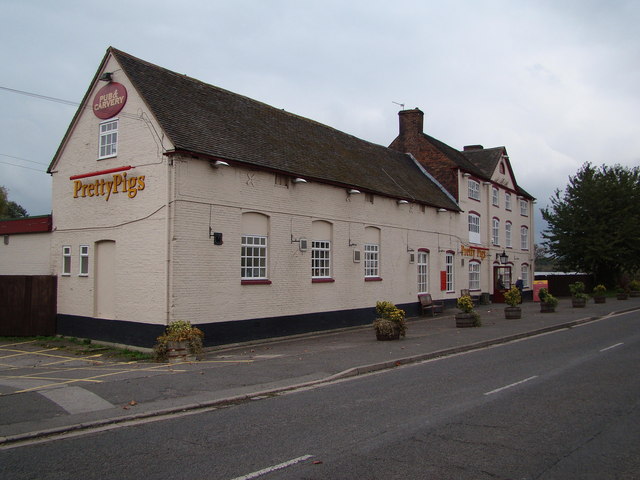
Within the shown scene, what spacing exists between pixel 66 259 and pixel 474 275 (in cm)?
2255

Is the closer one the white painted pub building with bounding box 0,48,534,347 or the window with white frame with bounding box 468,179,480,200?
the white painted pub building with bounding box 0,48,534,347

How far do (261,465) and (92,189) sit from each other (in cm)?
1384

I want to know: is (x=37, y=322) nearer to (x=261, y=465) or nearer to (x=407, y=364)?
(x=407, y=364)

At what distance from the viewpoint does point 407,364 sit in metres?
13.2

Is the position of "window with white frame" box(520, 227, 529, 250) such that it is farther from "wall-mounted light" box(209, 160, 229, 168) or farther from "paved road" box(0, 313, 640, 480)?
"paved road" box(0, 313, 640, 480)

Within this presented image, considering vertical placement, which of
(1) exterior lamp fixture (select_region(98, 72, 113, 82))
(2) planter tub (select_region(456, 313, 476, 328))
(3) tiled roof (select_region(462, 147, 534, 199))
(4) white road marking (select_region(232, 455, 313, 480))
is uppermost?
(3) tiled roof (select_region(462, 147, 534, 199))

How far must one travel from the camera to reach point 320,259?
796 inches

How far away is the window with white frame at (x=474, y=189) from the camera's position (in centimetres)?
3256

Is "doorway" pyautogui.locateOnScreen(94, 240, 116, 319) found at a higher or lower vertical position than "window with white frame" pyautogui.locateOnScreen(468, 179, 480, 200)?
lower

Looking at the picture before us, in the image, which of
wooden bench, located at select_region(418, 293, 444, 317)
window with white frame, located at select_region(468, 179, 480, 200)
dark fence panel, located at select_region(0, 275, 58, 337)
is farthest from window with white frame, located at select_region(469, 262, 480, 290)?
dark fence panel, located at select_region(0, 275, 58, 337)

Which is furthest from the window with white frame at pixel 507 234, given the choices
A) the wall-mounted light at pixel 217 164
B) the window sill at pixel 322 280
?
the wall-mounted light at pixel 217 164

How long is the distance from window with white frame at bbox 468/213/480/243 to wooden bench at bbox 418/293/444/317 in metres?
6.23

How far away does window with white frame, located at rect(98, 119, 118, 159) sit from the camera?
56.0ft

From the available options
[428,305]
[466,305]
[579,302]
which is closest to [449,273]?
[428,305]
